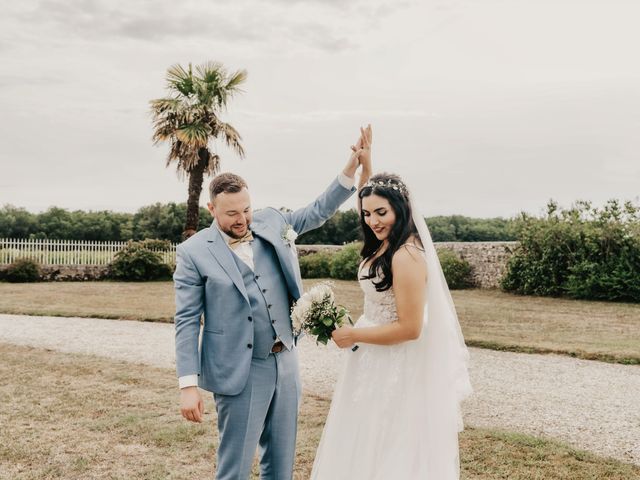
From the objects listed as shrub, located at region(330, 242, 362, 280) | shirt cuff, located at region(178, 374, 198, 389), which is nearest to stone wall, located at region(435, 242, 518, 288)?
shrub, located at region(330, 242, 362, 280)

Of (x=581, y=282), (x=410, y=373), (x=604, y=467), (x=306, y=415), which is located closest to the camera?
(x=410, y=373)

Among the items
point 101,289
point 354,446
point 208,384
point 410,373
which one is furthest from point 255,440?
point 101,289

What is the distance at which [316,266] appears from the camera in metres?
27.4

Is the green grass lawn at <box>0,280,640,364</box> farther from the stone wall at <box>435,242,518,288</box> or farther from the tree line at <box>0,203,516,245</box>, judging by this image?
the tree line at <box>0,203,516,245</box>

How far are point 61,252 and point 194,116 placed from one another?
12152 mm

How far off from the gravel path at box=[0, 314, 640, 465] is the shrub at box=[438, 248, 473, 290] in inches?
494

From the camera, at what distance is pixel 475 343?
11.0 metres

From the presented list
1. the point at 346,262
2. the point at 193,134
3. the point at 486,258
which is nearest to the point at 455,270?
the point at 486,258

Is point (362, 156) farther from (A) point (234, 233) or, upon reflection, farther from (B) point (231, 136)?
(B) point (231, 136)

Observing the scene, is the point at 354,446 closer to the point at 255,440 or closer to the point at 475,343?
the point at 255,440

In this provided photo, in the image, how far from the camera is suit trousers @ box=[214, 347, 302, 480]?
3.42m

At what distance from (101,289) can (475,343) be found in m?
15.4

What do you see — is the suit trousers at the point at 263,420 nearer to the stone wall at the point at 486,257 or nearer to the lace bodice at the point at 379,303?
the lace bodice at the point at 379,303

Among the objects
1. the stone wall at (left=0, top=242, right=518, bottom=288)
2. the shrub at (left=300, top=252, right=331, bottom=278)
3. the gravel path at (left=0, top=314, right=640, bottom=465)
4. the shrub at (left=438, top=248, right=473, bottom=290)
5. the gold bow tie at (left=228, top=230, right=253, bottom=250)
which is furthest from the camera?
the shrub at (left=300, top=252, right=331, bottom=278)
